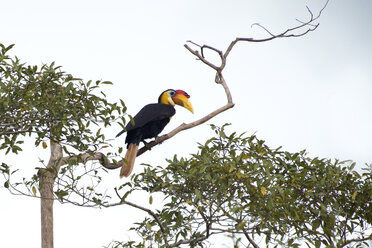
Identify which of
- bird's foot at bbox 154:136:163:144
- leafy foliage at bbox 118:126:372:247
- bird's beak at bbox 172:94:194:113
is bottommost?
leafy foliage at bbox 118:126:372:247

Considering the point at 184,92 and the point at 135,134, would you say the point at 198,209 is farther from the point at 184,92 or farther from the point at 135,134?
the point at 184,92

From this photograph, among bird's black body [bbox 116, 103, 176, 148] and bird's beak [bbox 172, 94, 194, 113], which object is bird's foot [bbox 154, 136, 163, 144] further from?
bird's beak [bbox 172, 94, 194, 113]

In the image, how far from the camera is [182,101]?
7801 millimetres

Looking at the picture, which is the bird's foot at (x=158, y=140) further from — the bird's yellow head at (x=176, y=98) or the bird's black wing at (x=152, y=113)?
the bird's yellow head at (x=176, y=98)

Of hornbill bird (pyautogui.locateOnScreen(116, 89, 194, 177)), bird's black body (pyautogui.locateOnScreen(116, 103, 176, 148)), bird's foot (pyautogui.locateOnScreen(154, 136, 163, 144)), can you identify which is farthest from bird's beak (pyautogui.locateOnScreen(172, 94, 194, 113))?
bird's foot (pyautogui.locateOnScreen(154, 136, 163, 144))

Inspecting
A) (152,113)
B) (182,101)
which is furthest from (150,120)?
(182,101)

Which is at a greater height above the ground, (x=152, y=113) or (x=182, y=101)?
(x=182, y=101)

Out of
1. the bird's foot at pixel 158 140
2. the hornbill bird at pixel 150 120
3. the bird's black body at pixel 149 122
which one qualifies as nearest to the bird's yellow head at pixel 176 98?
the hornbill bird at pixel 150 120

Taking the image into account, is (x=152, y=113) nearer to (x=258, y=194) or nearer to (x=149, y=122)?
(x=149, y=122)

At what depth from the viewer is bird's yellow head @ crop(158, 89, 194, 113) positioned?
7.76 metres

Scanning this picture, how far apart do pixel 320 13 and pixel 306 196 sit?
3.29m

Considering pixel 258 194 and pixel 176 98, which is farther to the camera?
pixel 176 98

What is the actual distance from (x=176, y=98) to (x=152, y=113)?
0.73 metres

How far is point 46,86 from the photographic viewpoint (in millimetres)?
5258
